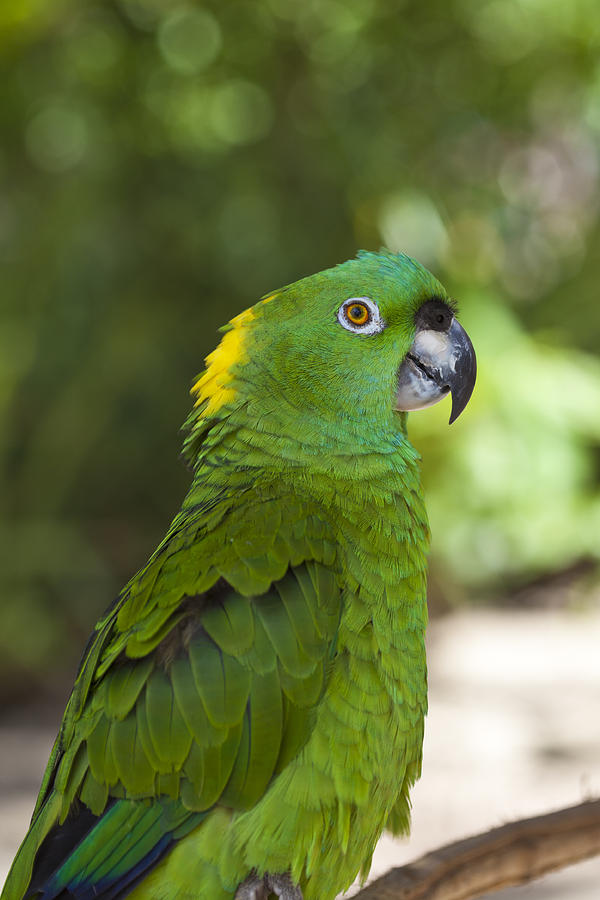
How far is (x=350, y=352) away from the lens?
1.15 m

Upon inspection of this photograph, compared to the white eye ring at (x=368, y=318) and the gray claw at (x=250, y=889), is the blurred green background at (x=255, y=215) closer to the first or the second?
the white eye ring at (x=368, y=318)

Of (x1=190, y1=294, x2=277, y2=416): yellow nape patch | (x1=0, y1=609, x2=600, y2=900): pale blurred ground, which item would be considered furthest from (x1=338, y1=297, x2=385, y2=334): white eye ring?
(x1=0, y1=609, x2=600, y2=900): pale blurred ground

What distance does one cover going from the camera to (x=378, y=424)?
1.15m

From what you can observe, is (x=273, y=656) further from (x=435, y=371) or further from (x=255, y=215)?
(x=255, y=215)

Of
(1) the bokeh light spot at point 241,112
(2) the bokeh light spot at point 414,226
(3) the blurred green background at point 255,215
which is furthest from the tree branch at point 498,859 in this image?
(1) the bokeh light spot at point 241,112

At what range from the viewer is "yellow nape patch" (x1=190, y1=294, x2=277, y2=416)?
117 centimetres

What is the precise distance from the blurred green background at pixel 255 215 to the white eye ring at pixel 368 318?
2.84 metres

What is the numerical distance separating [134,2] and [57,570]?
2.50 meters

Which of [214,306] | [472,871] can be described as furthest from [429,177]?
[472,871]

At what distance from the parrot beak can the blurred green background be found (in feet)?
9.16

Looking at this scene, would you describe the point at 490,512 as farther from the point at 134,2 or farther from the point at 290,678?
the point at 290,678

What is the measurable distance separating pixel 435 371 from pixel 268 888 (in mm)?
637

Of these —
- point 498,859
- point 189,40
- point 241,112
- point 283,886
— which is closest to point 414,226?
A: point 241,112

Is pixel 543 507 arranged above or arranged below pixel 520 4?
below
